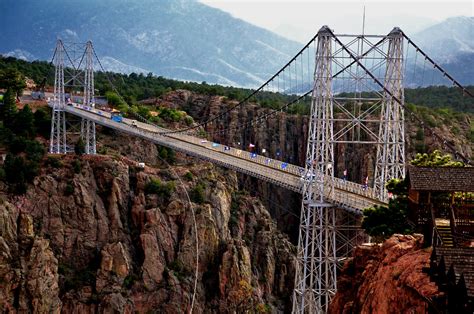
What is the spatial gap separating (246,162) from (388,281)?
1461 inches

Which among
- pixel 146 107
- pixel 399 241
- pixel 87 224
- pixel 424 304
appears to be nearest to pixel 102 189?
pixel 87 224

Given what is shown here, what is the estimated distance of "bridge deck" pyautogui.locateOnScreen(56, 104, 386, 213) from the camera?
48219 millimetres

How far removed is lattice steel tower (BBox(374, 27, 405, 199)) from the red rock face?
18154mm

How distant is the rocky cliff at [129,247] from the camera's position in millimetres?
57188

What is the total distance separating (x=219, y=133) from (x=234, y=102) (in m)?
6.23

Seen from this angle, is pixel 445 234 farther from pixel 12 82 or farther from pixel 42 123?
pixel 12 82

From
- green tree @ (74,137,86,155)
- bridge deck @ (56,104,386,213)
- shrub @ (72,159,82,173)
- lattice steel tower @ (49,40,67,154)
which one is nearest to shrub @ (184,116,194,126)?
bridge deck @ (56,104,386,213)

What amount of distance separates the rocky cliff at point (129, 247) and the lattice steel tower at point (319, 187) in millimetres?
16303

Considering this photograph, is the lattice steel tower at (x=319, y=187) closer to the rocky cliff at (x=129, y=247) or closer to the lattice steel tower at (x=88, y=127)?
the rocky cliff at (x=129, y=247)

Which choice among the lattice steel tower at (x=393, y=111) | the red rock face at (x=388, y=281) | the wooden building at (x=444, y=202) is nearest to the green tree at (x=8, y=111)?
the lattice steel tower at (x=393, y=111)

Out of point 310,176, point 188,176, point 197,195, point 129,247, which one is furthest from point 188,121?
point 310,176

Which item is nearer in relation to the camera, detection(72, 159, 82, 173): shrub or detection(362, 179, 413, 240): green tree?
detection(362, 179, 413, 240): green tree

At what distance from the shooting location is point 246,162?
61844 mm

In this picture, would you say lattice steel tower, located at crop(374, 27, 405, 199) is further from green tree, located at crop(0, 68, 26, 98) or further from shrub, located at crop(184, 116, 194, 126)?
green tree, located at crop(0, 68, 26, 98)
